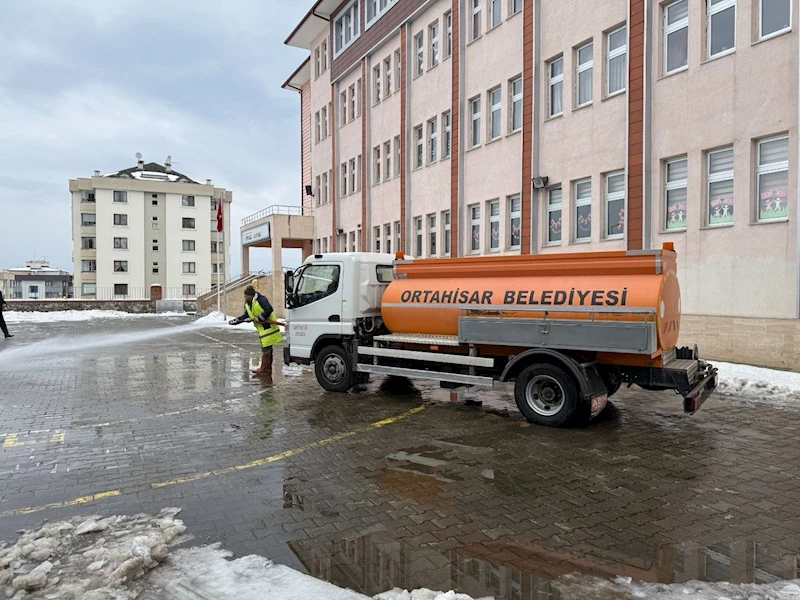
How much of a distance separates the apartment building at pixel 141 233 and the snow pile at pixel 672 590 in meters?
65.4

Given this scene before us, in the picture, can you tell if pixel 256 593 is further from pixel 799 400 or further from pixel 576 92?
pixel 576 92

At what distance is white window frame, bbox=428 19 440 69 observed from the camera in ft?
76.7

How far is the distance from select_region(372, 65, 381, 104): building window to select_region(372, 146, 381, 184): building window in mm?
2195

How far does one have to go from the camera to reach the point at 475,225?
2145 centimetres

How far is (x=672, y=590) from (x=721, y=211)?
11.8 metres

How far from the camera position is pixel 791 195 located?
1176 centimetres

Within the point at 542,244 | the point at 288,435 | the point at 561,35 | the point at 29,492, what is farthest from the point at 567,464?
the point at 561,35

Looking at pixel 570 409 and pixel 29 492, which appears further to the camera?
pixel 570 409

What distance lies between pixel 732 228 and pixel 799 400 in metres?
4.75

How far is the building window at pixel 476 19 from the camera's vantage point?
20969mm

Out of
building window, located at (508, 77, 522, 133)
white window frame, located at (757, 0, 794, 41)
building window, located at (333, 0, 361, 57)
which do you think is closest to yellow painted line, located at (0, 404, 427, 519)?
white window frame, located at (757, 0, 794, 41)

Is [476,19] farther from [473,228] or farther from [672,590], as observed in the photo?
[672,590]

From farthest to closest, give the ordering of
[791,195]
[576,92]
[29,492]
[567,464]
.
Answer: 1. [576,92]
2. [791,195]
3. [567,464]
4. [29,492]

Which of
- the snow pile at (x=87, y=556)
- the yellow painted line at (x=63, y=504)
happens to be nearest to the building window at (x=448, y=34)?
the yellow painted line at (x=63, y=504)
